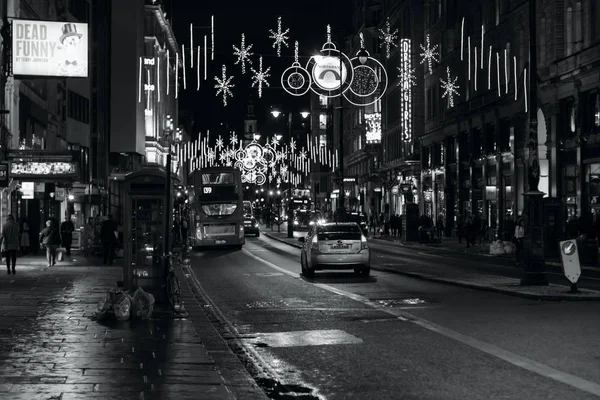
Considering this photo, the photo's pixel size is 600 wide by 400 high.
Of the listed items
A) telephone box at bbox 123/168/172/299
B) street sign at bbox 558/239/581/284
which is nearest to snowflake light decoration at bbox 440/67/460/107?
street sign at bbox 558/239/581/284

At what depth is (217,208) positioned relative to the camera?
5294cm

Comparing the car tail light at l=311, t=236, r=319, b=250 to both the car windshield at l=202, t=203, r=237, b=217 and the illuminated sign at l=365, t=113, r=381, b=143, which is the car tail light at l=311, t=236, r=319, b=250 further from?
the illuminated sign at l=365, t=113, r=381, b=143

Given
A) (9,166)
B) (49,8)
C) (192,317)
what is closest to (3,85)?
(9,166)

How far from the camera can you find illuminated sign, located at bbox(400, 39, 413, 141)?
254 ft

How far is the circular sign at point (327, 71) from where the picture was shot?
127 feet

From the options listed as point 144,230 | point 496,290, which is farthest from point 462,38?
point 144,230

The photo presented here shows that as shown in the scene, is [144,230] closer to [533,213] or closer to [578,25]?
[533,213]

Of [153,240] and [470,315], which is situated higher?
[153,240]

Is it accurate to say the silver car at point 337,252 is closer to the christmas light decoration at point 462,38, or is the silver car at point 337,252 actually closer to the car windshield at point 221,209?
the car windshield at point 221,209

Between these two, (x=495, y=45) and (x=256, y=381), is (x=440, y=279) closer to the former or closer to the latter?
(x=256, y=381)

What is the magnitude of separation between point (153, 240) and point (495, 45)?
4296 cm

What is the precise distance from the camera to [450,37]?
6950 cm

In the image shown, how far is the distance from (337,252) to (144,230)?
1005 cm

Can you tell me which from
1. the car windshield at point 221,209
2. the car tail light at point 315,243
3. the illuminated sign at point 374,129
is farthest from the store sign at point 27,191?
the illuminated sign at point 374,129
